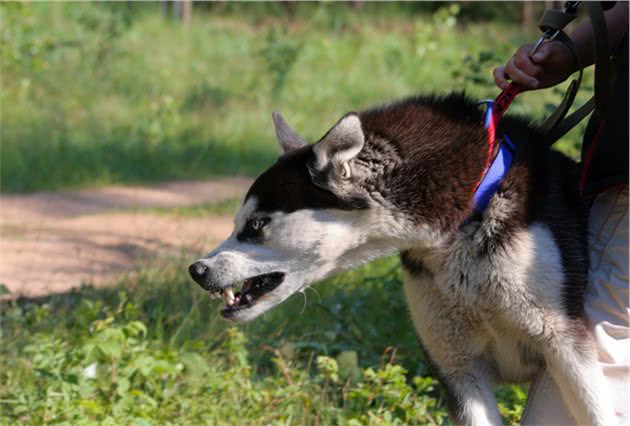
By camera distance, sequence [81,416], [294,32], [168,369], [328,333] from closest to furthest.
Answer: [81,416], [168,369], [328,333], [294,32]

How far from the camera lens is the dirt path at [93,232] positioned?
5.78 m

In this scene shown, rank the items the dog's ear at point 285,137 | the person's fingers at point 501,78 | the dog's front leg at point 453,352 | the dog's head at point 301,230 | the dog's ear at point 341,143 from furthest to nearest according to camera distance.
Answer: the dog's ear at point 285,137
the person's fingers at point 501,78
the dog's front leg at point 453,352
the dog's head at point 301,230
the dog's ear at point 341,143

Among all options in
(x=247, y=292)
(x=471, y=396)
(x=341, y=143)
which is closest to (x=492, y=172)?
(x=341, y=143)

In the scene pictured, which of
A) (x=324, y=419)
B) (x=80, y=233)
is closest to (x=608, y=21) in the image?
(x=324, y=419)

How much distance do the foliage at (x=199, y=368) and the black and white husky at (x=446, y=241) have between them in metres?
0.83

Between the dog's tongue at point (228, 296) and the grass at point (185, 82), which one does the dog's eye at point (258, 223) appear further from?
the grass at point (185, 82)

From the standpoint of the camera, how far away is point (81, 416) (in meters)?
3.65

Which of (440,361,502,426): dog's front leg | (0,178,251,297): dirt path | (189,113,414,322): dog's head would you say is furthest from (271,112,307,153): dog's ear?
(0,178,251,297): dirt path

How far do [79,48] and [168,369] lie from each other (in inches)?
312

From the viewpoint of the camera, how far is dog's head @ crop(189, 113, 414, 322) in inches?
117

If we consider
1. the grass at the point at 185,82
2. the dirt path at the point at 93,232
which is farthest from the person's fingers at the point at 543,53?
the dirt path at the point at 93,232

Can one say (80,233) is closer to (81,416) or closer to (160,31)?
(81,416)

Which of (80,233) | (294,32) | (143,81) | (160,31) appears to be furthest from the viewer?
(294,32)

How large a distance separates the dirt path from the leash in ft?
10.2
